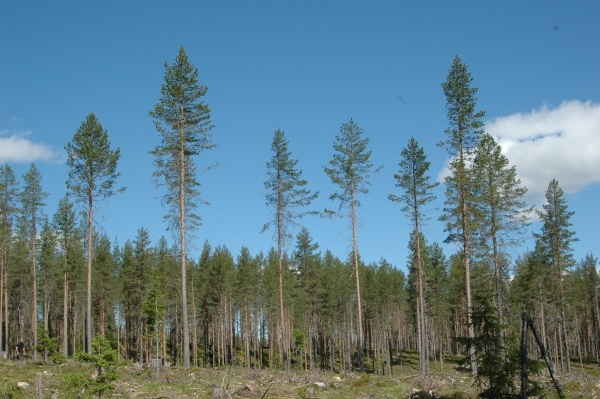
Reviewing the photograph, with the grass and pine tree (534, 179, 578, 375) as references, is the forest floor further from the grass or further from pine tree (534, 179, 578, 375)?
pine tree (534, 179, 578, 375)

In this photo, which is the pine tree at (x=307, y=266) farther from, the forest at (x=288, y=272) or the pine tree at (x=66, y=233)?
the pine tree at (x=66, y=233)

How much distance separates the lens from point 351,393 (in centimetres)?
1691

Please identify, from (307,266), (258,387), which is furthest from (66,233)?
(258,387)

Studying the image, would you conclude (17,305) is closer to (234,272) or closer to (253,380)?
(234,272)

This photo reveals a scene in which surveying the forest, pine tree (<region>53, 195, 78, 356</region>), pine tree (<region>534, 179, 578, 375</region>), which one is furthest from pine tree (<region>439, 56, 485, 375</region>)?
pine tree (<region>53, 195, 78, 356</region>)

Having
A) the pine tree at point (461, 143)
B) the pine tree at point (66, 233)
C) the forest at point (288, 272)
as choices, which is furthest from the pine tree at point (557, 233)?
the pine tree at point (66, 233)

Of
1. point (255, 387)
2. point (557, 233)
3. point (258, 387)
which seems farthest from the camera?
point (557, 233)

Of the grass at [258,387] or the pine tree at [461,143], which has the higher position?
the pine tree at [461,143]

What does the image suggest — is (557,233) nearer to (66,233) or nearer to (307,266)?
(307,266)

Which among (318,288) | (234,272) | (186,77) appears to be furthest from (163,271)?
(186,77)

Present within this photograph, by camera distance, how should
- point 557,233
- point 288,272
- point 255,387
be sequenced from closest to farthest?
point 255,387 < point 557,233 < point 288,272

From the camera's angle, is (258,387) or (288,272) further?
(288,272)

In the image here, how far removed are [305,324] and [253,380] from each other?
145 feet

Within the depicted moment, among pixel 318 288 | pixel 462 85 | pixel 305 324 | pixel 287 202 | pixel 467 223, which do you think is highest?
pixel 462 85
